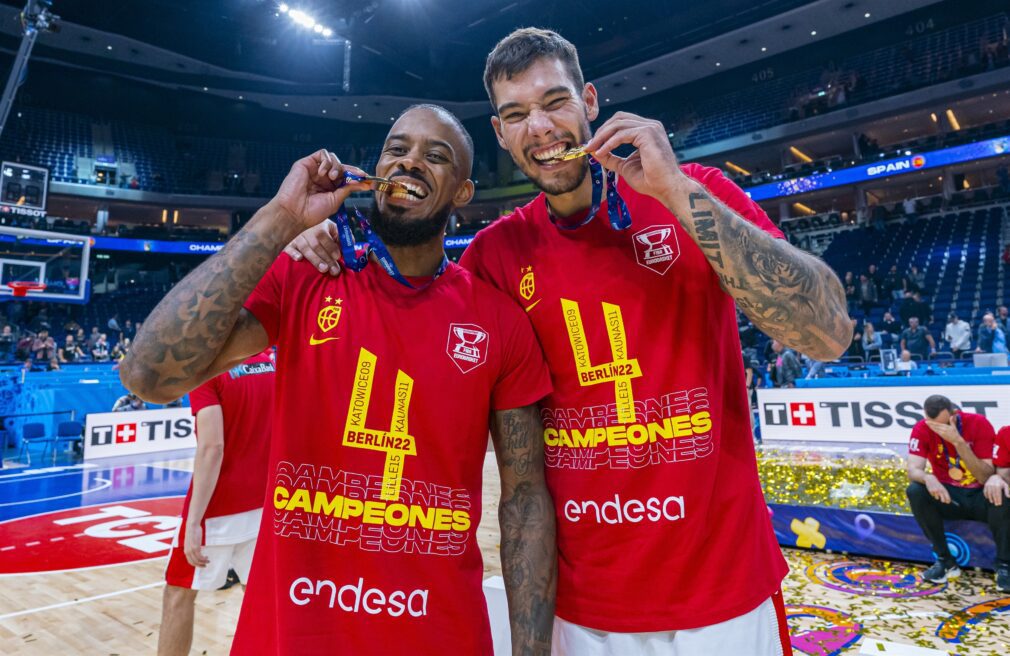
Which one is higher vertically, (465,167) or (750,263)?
(465,167)

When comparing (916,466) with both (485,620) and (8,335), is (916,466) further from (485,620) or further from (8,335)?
(8,335)

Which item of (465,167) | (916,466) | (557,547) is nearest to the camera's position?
(557,547)

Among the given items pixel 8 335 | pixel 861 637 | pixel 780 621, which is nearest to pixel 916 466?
pixel 861 637

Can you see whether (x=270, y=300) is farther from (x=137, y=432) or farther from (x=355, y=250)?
(x=137, y=432)

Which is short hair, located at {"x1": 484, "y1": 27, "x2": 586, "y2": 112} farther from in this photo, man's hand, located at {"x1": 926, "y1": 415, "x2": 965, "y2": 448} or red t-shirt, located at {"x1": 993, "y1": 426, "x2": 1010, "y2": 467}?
red t-shirt, located at {"x1": 993, "y1": 426, "x2": 1010, "y2": 467}

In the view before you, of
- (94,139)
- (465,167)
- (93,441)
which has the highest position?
(94,139)

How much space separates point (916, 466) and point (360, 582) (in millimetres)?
4994

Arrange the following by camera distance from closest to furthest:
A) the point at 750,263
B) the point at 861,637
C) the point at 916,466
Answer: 1. the point at 750,263
2. the point at 861,637
3. the point at 916,466

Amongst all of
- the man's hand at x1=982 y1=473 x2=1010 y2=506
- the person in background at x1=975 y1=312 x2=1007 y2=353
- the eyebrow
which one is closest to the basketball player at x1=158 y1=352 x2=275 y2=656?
the eyebrow

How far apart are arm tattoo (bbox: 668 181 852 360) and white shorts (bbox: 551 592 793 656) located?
0.66 metres

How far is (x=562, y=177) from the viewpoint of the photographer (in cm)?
155

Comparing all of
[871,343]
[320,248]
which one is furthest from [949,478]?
[871,343]

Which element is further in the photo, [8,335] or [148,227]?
[148,227]

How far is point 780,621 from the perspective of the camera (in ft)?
4.65
